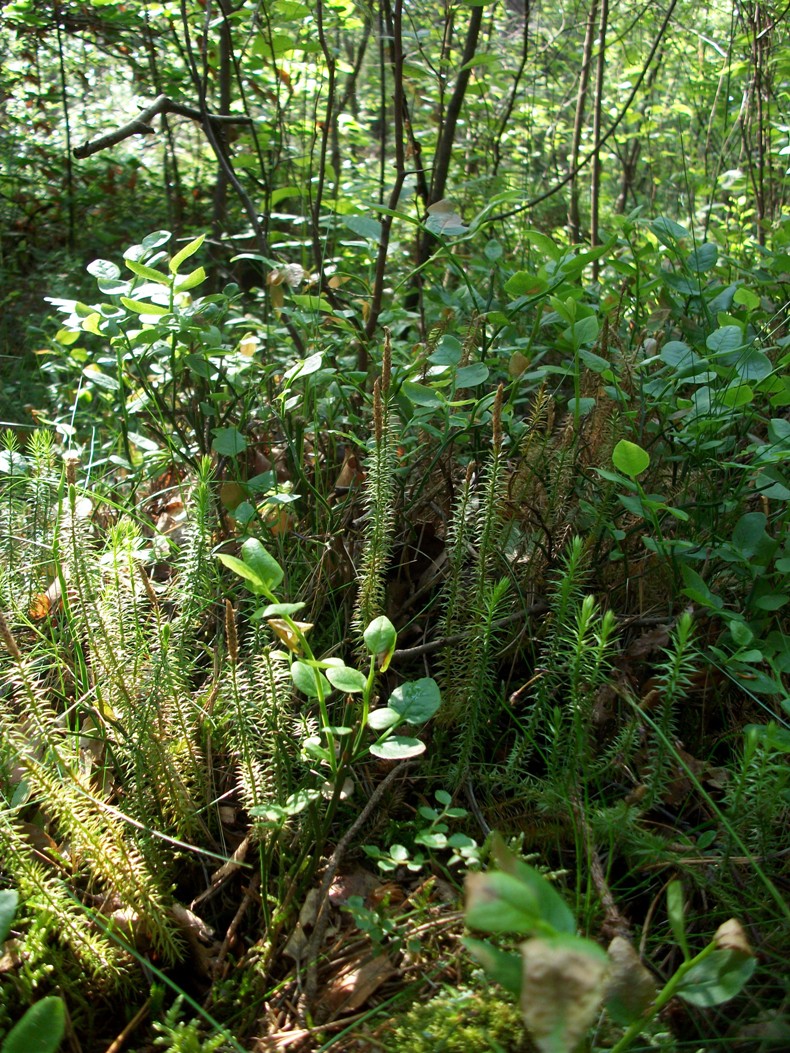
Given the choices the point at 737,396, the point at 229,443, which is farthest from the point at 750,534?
the point at 229,443

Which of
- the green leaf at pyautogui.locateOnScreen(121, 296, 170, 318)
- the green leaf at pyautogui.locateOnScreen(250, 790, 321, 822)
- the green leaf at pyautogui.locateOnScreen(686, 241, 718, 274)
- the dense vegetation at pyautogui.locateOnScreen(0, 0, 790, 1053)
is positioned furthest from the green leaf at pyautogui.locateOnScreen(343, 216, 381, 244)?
the green leaf at pyautogui.locateOnScreen(250, 790, 321, 822)

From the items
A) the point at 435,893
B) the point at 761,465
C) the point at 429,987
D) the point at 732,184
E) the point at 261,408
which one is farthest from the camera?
the point at 732,184

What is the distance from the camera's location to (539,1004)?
733 millimetres

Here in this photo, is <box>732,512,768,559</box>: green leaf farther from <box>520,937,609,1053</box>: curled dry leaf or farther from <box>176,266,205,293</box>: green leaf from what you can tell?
<box>176,266,205,293</box>: green leaf

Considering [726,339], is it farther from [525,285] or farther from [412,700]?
[412,700]

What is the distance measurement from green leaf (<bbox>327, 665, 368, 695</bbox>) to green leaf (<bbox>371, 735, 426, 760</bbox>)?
3.2 inches

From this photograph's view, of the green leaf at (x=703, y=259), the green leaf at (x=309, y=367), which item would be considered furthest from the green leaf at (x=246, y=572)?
the green leaf at (x=703, y=259)

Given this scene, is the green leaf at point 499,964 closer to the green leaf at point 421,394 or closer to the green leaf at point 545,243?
the green leaf at point 421,394

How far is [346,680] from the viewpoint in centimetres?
117

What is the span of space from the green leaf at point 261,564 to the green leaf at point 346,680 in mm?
154

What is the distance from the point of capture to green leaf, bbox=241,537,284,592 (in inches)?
47.9

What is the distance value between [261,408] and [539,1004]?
183 centimetres

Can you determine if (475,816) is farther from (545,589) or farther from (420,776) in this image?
(545,589)

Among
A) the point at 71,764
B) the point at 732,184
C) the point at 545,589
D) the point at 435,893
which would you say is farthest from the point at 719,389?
the point at 732,184
